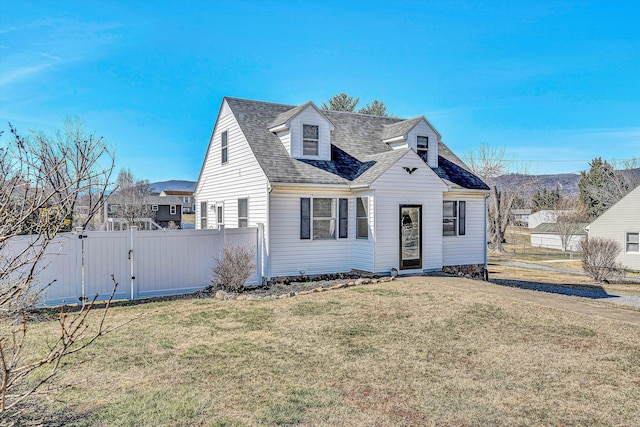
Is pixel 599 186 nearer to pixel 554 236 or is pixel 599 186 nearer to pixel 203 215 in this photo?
pixel 554 236

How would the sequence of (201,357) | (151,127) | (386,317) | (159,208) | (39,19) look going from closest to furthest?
(201,357) < (386,317) < (39,19) < (151,127) < (159,208)

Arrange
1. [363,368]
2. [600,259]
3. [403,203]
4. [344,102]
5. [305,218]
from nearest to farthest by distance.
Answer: [363,368], [305,218], [403,203], [600,259], [344,102]

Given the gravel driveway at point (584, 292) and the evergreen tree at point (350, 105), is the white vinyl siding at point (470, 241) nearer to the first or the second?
the gravel driveway at point (584, 292)

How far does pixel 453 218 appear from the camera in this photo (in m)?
16.1

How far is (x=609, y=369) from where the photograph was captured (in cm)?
584

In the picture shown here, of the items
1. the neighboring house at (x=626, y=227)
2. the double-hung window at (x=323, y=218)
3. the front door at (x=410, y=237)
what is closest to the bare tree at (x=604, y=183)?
the neighboring house at (x=626, y=227)

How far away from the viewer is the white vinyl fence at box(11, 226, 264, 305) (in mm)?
10445

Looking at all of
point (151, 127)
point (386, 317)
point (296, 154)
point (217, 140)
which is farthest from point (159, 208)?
point (386, 317)

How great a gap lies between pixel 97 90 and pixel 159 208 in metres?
43.6

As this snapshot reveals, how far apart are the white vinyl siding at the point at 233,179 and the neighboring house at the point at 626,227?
2890cm

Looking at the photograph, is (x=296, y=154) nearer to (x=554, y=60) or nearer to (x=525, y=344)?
(x=525, y=344)

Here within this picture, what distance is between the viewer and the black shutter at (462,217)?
53.3 ft

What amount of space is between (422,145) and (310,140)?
4701 mm

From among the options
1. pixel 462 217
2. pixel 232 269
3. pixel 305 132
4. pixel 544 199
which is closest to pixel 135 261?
pixel 232 269
